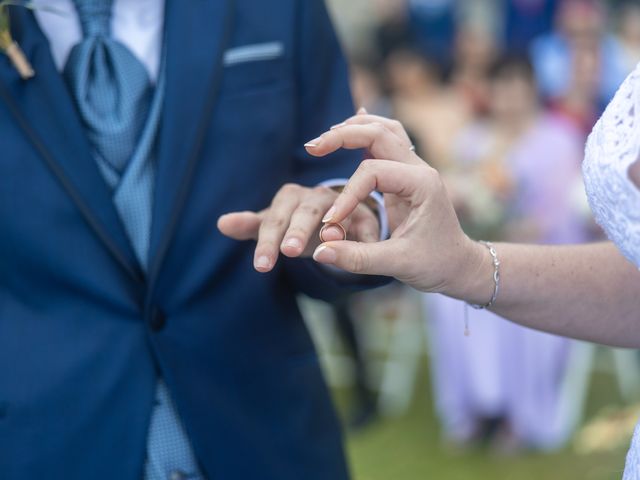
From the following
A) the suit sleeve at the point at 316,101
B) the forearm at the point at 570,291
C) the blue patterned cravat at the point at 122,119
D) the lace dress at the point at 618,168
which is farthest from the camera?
the suit sleeve at the point at 316,101

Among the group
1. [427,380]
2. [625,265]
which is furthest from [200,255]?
[427,380]

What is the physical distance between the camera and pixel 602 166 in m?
1.18

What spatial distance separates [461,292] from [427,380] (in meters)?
3.92

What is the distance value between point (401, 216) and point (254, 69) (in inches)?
20.0

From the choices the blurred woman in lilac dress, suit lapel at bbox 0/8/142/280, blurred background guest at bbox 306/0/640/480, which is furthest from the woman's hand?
the blurred woman in lilac dress

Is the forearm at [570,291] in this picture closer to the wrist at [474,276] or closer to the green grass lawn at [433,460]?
the wrist at [474,276]

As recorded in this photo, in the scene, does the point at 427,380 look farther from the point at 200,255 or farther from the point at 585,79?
the point at 200,255

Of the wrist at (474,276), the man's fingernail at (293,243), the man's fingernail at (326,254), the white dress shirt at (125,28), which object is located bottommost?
the wrist at (474,276)

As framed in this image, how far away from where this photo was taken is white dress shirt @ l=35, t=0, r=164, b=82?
1.71 m

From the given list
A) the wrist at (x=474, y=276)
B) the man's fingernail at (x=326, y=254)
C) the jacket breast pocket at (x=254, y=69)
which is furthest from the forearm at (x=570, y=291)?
the jacket breast pocket at (x=254, y=69)

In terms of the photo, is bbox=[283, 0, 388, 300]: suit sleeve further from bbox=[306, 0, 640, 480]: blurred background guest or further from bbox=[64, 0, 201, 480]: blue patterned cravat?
bbox=[306, 0, 640, 480]: blurred background guest

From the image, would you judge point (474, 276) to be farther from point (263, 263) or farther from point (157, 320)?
point (157, 320)

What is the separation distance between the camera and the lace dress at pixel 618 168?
1.13m

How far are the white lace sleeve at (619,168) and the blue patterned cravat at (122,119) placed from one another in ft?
2.82
